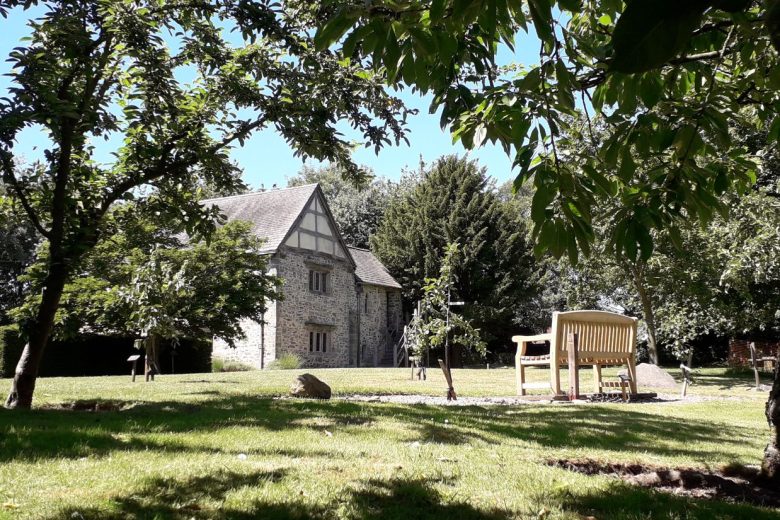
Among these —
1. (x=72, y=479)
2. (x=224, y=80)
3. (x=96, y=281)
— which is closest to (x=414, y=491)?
(x=72, y=479)

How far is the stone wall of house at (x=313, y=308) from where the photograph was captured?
86.1 ft

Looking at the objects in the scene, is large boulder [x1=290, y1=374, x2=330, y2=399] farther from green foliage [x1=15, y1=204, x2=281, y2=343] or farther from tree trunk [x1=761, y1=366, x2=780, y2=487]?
tree trunk [x1=761, y1=366, x2=780, y2=487]

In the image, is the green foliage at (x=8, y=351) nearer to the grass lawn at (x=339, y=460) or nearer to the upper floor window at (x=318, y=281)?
the grass lawn at (x=339, y=460)

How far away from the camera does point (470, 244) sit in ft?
104

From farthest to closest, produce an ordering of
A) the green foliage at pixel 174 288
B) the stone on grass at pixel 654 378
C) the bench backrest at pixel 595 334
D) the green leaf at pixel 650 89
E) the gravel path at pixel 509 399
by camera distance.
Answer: the stone on grass at pixel 654 378
the green foliage at pixel 174 288
the gravel path at pixel 509 399
the bench backrest at pixel 595 334
the green leaf at pixel 650 89

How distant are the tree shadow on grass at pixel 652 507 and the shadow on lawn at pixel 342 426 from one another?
1799 mm

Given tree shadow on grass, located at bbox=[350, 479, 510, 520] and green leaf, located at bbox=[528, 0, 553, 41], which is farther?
tree shadow on grass, located at bbox=[350, 479, 510, 520]

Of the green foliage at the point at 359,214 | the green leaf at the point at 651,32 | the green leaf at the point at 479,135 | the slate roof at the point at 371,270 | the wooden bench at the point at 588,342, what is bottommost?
the wooden bench at the point at 588,342

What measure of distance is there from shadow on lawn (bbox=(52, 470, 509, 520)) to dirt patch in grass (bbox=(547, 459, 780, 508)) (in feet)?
4.87

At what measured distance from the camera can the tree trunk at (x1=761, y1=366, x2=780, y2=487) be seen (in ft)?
13.1

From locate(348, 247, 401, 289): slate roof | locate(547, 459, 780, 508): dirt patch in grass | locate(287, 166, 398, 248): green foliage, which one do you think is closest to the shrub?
locate(348, 247, 401, 289): slate roof

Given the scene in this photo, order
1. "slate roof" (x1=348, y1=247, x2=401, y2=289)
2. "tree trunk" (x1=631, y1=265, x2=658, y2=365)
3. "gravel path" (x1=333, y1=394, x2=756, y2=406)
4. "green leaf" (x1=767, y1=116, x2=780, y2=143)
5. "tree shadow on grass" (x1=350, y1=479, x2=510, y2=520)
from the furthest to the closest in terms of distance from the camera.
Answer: "slate roof" (x1=348, y1=247, x2=401, y2=289) < "tree trunk" (x1=631, y1=265, x2=658, y2=365) < "gravel path" (x1=333, y1=394, x2=756, y2=406) < "tree shadow on grass" (x1=350, y1=479, x2=510, y2=520) < "green leaf" (x1=767, y1=116, x2=780, y2=143)

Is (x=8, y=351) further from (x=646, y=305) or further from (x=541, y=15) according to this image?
(x=541, y=15)

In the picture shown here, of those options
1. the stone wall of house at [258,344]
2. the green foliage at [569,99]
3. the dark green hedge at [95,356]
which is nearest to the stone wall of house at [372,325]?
the stone wall of house at [258,344]
